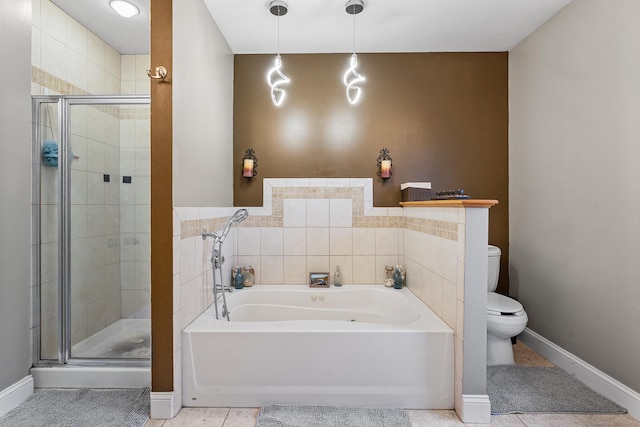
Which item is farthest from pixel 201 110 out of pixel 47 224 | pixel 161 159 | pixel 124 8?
pixel 47 224

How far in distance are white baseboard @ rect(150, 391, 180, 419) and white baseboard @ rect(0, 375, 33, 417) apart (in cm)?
80

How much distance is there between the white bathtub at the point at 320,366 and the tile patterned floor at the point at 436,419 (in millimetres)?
48

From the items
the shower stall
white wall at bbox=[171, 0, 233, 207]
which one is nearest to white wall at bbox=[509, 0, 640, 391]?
white wall at bbox=[171, 0, 233, 207]

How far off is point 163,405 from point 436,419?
4.76ft

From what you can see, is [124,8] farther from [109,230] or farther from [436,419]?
[436,419]

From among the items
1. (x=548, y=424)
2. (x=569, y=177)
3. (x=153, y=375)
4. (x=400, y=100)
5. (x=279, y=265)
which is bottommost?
(x=548, y=424)

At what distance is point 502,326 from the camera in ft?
7.22

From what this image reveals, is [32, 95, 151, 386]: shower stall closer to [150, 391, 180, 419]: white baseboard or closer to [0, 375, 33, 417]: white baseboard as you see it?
[0, 375, 33, 417]: white baseboard

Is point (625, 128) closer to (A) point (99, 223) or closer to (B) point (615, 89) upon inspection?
(B) point (615, 89)

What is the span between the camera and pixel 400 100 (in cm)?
290

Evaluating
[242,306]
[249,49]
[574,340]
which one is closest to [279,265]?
[242,306]

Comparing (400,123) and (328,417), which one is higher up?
(400,123)

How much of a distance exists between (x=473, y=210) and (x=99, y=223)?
8.35 ft

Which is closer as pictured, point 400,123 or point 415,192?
point 415,192
